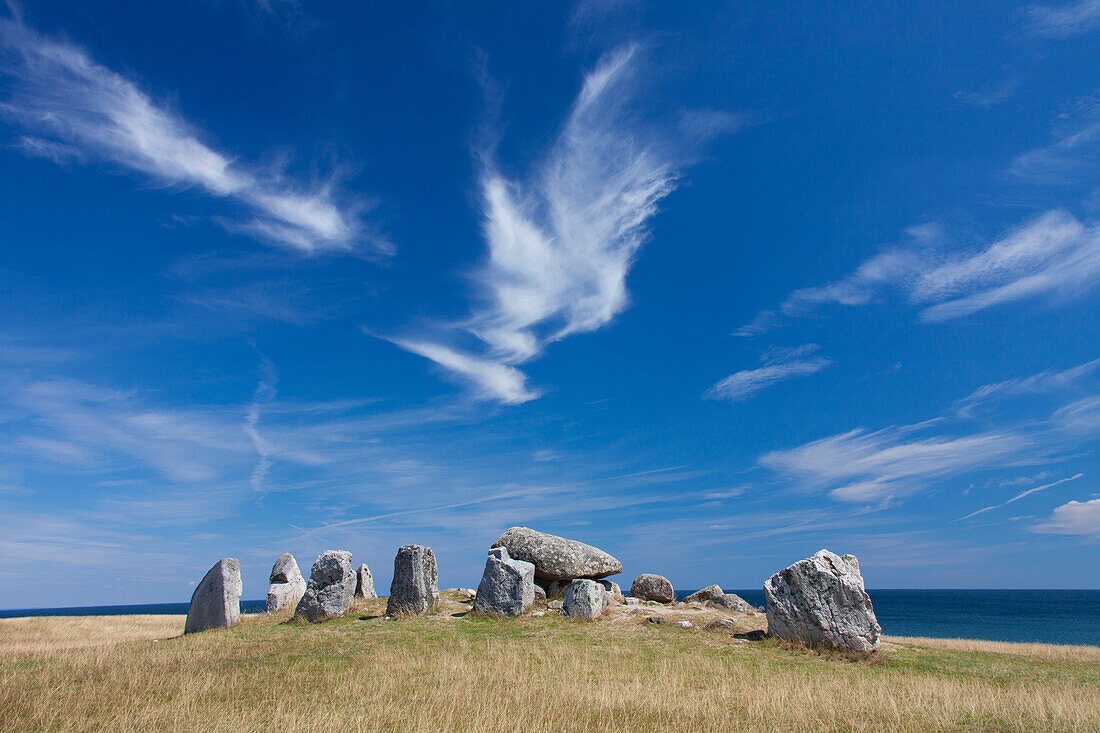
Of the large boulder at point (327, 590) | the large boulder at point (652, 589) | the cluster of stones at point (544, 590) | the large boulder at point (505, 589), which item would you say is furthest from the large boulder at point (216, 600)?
the large boulder at point (652, 589)

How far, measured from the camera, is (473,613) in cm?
2197

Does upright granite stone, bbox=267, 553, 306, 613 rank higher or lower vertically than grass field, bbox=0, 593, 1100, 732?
higher

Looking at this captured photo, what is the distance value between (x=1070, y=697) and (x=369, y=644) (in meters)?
15.5

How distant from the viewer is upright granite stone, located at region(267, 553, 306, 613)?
90.3ft

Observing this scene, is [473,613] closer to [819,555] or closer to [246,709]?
[819,555]

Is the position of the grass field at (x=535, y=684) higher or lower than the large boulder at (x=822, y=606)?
lower

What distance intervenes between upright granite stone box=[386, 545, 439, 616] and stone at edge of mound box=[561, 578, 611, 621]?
5.06 m

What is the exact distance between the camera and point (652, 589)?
87.6 feet

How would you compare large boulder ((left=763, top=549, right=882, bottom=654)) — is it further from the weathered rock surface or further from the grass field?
the weathered rock surface

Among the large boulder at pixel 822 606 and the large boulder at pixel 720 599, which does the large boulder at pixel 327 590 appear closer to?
the large boulder at pixel 720 599

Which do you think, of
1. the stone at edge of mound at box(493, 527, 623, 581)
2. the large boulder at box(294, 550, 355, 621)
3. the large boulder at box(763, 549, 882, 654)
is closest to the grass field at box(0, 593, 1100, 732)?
the large boulder at box(763, 549, 882, 654)

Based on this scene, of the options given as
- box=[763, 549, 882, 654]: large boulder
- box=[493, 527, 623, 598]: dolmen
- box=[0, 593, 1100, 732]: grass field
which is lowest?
box=[0, 593, 1100, 732]: grass field

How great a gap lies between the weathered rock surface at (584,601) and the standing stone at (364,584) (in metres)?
9.06

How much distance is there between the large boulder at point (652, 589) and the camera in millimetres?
Answer: 26508
